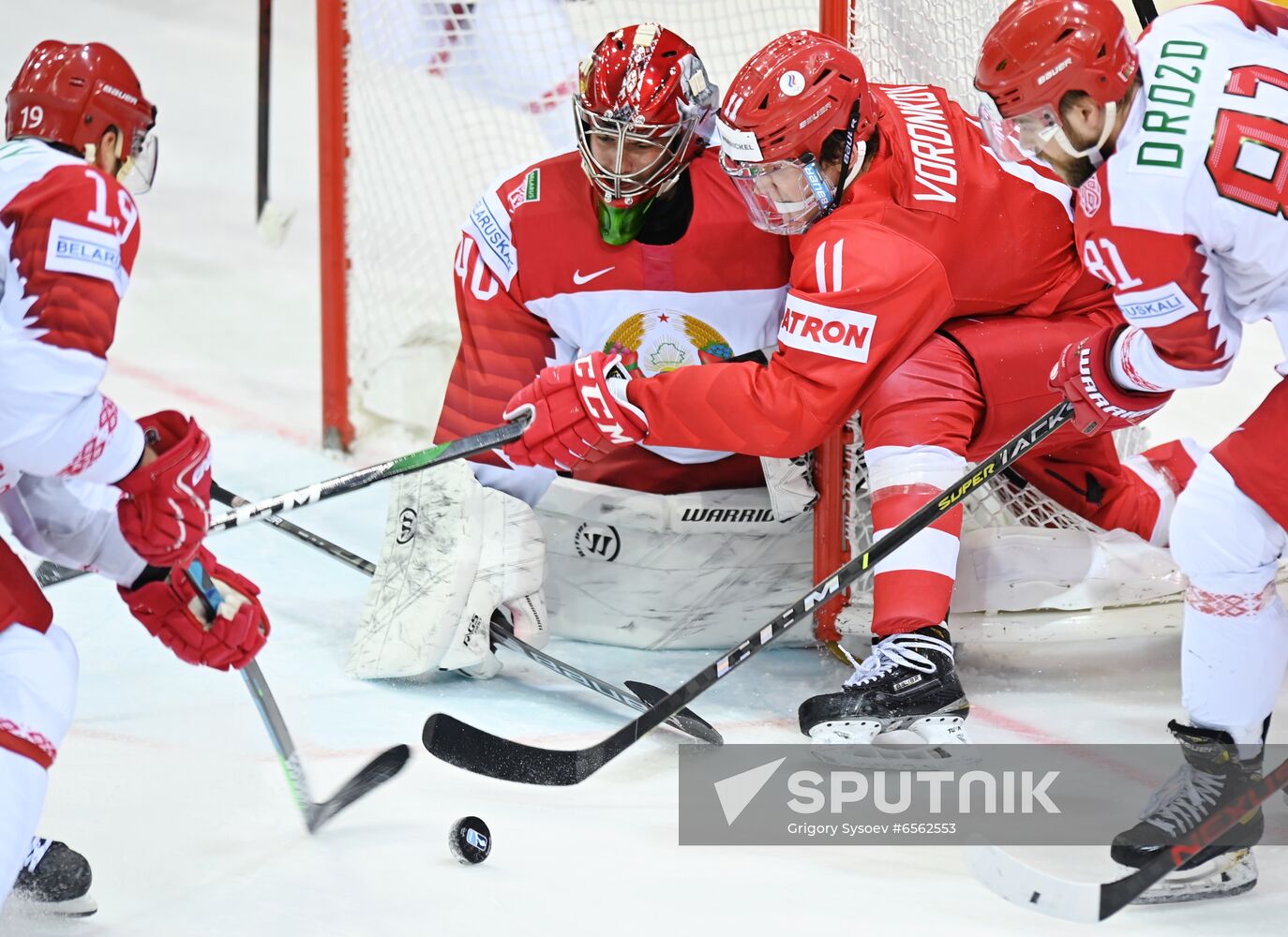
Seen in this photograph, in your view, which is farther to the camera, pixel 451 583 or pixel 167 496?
pixel 451 583

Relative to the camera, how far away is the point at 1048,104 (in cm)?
184

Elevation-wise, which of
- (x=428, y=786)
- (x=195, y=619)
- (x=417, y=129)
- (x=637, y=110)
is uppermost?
(x=637, y=110)

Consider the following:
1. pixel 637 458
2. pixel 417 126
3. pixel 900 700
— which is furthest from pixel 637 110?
pixel 417 126

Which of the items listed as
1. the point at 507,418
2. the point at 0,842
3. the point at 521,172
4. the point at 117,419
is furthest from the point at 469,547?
the point at 0,842

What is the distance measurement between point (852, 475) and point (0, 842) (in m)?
1.60

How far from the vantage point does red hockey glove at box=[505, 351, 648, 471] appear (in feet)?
7.91

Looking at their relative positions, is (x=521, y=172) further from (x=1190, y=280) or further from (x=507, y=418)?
(x=1190, y=280)

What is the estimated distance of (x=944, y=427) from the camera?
2.45 meters

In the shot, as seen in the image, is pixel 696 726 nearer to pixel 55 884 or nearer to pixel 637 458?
pixel 637 458

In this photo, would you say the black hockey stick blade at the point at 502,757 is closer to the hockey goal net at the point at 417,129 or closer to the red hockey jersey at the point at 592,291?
the red hockey jersey at the point at 592,291

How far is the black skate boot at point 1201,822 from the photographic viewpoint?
202 centimetres

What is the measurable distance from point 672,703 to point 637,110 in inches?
37.4

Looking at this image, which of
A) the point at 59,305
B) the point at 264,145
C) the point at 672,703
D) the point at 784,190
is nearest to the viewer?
the point at 59,305

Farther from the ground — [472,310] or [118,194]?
[118,194]
